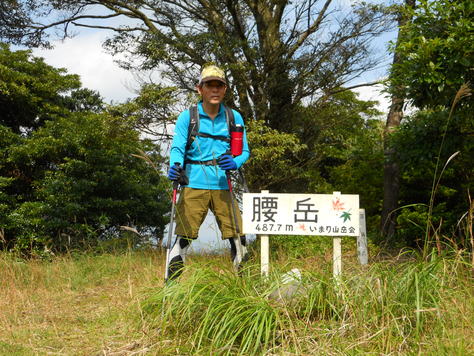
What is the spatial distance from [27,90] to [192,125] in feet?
27.3

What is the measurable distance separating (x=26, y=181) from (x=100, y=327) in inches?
302

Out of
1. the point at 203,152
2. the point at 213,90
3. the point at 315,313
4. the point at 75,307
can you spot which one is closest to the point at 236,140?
the point at 203,152

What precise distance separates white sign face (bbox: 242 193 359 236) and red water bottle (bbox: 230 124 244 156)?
16.6 inches

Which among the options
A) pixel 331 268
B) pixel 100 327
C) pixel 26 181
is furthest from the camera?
pixel 26 181

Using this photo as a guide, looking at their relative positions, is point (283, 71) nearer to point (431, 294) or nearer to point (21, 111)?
point (21, 111)

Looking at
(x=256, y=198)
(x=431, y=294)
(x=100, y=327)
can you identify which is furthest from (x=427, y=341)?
(x=100, y=327)

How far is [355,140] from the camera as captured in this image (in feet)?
38.6

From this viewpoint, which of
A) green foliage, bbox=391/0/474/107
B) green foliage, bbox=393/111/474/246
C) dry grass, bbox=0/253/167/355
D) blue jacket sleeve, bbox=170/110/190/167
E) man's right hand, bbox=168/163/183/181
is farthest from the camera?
green foliage, bbox=393/111/474/246

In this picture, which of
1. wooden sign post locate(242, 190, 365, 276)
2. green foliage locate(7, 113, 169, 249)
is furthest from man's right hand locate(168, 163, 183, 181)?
green foliage locate(7, 113, 169, 249)

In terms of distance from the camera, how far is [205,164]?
4684mm

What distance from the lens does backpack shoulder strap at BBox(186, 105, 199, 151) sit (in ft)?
15.2

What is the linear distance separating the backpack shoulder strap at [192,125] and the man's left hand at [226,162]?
1.08 ft

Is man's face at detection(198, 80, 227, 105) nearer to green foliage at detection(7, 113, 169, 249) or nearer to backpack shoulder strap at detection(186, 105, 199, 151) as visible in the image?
backpack shoulder strap at detection(186, 105, 199, 151)

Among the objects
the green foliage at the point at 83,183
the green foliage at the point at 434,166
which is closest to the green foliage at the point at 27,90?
the green foliage at the point at 83,183
